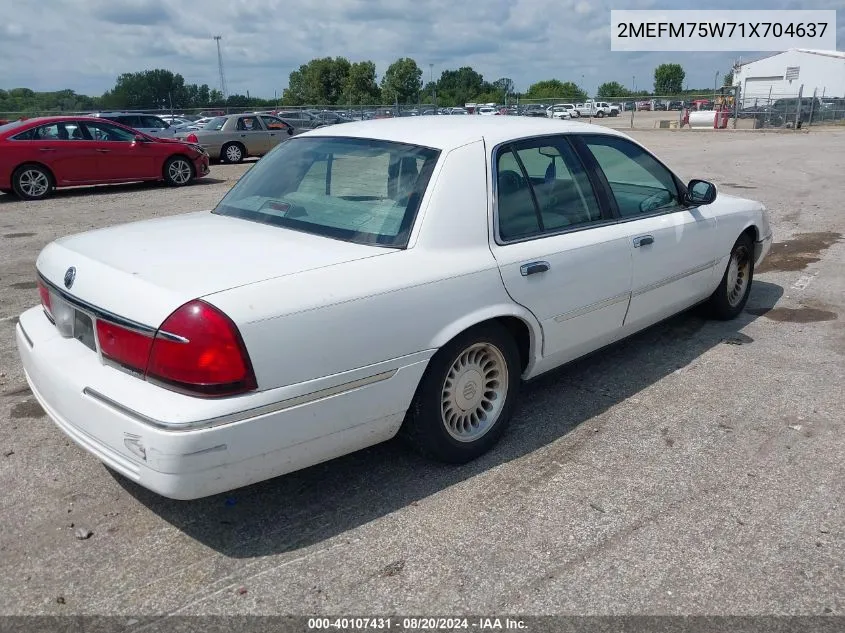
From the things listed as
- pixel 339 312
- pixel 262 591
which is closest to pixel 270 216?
pixel 339 312

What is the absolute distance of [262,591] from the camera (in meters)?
2.72

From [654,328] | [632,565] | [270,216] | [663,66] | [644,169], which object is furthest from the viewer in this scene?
[663,66]

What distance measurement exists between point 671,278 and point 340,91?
85.5 metres

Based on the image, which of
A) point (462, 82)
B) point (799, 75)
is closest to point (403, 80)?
point (462, 82)

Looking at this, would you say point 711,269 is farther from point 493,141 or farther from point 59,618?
point 59,618

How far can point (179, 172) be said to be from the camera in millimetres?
15445

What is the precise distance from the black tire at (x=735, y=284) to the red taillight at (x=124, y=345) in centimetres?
419

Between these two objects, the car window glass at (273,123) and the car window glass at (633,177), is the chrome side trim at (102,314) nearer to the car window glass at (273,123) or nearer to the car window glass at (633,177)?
the car window glass at (633,177)

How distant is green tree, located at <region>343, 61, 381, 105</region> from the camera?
81062 mm

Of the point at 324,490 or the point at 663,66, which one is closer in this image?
the point at 324,490

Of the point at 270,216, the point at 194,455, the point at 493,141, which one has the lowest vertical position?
the point at 194,455

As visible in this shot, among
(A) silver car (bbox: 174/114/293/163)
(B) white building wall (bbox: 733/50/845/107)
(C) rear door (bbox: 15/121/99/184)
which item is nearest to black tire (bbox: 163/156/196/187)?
(C) rear door (bbox: 15/121/99/184)

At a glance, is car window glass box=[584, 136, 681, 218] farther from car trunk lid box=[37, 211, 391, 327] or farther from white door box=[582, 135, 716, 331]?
car trunk lid box=[37, 211, 391, 327]

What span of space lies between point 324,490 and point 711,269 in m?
3.17
